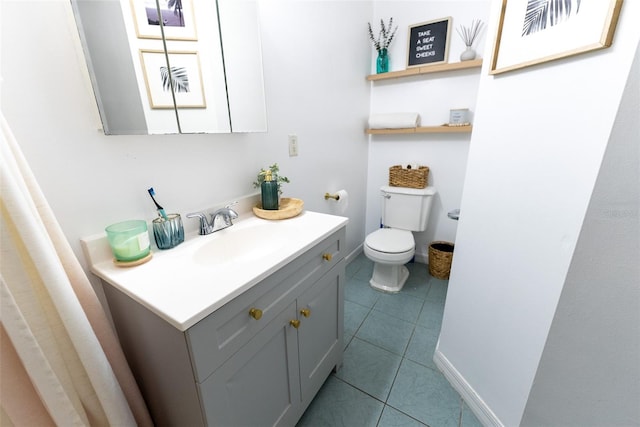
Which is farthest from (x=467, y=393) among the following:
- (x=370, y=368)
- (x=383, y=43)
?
(x=383, y=43)

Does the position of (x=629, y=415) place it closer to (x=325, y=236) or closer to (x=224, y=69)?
(x=325, y=236)

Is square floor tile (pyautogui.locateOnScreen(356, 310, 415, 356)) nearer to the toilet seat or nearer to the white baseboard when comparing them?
the white baseboard

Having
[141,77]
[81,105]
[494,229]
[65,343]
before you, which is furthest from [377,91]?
[65,343]

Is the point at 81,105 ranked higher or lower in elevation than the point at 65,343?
higher

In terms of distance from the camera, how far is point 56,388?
1.97ft

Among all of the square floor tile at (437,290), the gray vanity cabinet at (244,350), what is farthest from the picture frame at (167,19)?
the square floor tile at (437,290)

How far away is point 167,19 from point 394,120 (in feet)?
5.42

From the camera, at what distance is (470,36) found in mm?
1821

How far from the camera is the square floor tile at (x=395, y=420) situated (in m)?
1.13

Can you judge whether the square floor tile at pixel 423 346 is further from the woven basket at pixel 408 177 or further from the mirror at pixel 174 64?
the mirror at pixel 174 64

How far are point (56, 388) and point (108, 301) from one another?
307 mm

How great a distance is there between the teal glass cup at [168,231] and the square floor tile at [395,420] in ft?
3.75

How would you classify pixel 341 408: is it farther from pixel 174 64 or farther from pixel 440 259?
pixel 174 64

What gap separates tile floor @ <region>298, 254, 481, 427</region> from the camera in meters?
1.16
